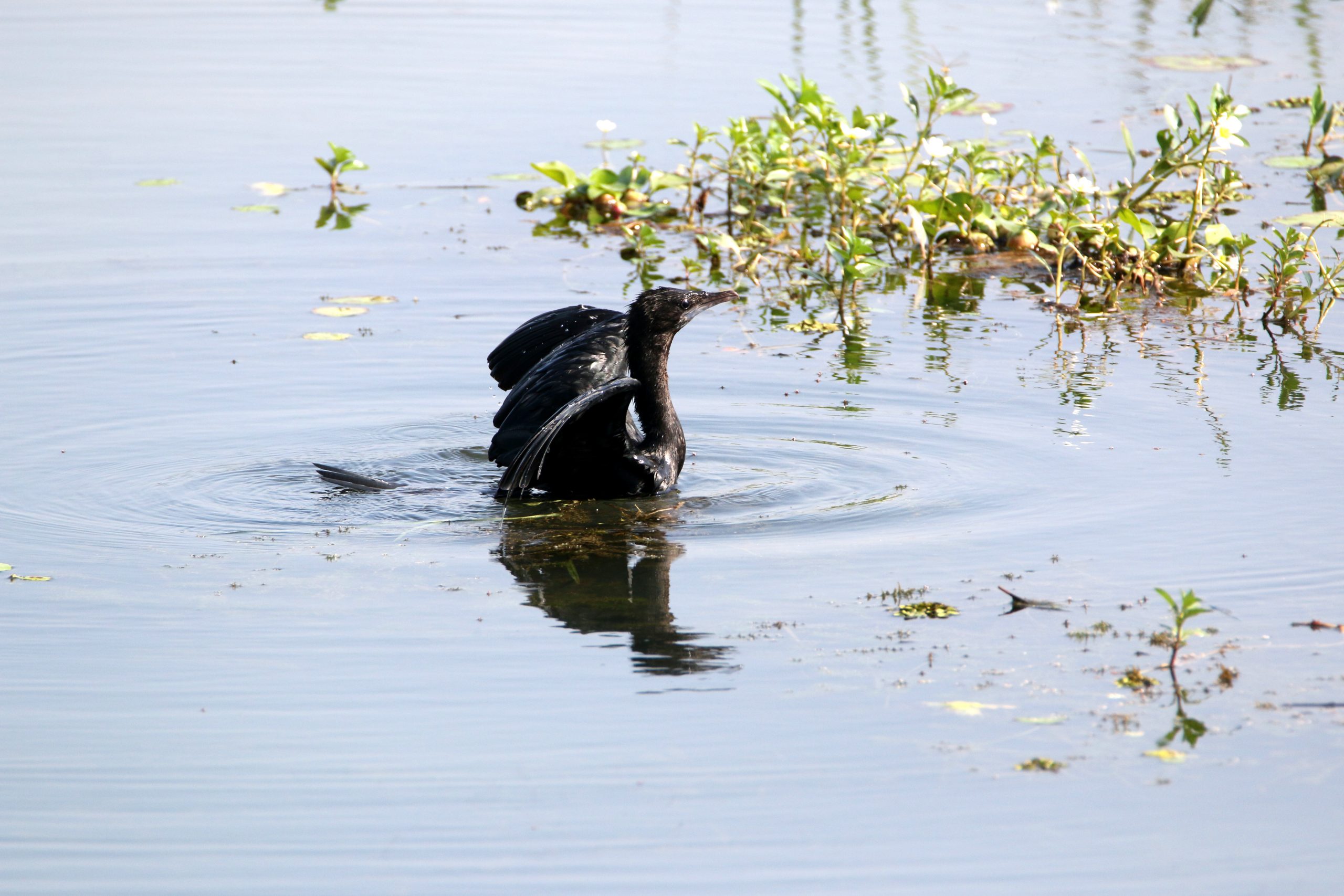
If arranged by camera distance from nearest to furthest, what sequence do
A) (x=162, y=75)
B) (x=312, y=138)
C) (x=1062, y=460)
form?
(x=1062, y=460)
(x=312, y=138)
(x=162, y=75)

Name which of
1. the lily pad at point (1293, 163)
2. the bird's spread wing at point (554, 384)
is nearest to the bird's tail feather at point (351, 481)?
the bird's spread wing at point (554, 384)

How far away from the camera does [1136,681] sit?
4426 mm

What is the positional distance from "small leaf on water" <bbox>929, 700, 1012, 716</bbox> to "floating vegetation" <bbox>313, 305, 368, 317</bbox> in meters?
5.39

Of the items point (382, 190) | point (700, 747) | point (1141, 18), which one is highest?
point (1141, 18)

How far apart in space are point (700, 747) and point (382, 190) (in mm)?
8226

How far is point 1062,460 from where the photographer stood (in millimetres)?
6645

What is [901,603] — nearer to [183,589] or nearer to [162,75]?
[183,589]

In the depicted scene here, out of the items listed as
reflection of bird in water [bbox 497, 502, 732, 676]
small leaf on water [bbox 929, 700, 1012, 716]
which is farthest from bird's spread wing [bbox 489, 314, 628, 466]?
small leaf on water [bbox 929, 700, 1012, 716]

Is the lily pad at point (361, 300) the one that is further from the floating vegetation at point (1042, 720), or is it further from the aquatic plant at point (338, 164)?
the floating vegetation at point (1042, 720)

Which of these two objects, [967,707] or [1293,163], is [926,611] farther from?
[1293,163]

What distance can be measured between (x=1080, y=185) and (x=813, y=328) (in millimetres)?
1770

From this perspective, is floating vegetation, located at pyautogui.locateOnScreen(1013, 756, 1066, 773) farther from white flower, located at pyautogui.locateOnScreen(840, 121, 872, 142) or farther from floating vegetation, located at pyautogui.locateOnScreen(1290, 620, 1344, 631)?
white flower, located at pyautogui.locateOnScreen(840, 121, 872, 142)

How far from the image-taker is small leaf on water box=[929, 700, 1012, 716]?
14.0ft

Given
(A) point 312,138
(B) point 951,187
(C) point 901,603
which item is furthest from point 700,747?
(A) point 312,138
